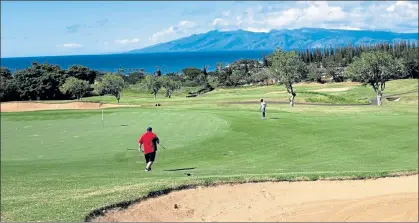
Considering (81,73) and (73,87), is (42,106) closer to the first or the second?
(73,87)

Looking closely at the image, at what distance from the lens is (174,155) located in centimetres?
2086

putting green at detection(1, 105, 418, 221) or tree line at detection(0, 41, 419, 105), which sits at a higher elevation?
tree line at detection(0, 41, 419, 105)

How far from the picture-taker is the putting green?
13.2 m

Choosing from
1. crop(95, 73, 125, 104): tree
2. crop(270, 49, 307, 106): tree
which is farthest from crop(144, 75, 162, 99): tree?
crop(270, 49, 307, 106): tree

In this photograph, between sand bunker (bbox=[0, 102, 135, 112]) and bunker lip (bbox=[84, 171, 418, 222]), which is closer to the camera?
bunker lip (bbox=[84, 171, 418, 222])

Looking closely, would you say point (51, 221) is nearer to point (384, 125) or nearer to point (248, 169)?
point (248, 169)

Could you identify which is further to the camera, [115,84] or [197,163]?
[115,84]

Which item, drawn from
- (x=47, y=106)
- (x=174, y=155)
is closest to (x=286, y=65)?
(x=47, y=106)

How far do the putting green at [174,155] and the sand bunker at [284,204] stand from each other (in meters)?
0.69

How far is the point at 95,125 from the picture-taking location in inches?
1228

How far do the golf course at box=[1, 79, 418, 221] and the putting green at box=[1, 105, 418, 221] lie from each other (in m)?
0.04

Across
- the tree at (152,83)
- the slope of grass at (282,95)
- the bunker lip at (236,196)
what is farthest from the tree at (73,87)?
the bunker lip at (236,196)

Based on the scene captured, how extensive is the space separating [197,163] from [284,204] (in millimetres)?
7357

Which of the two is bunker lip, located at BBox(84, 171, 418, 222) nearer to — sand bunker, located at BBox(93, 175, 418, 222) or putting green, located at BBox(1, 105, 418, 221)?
sand bunker, located at BBox(93, 175, 418, 222)
